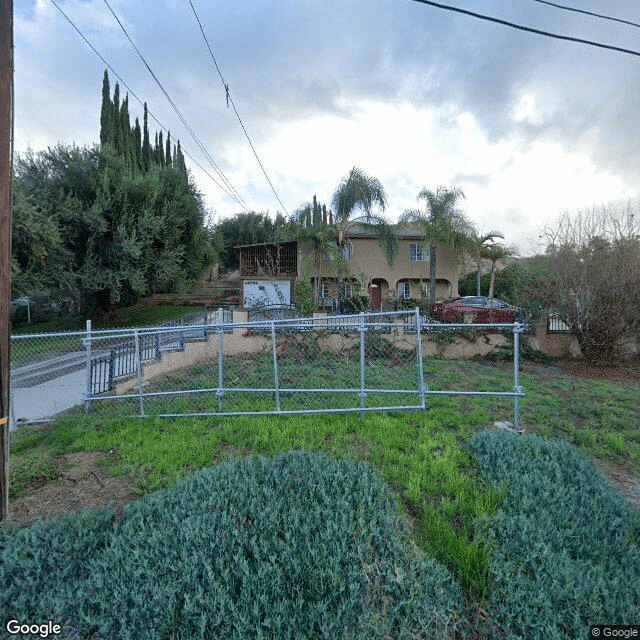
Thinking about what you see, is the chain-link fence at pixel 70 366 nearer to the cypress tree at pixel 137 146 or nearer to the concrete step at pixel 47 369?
the concrete step at pixel 47 369

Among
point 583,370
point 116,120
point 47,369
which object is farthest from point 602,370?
point 116,120

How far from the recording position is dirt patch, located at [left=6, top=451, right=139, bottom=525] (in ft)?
10.2

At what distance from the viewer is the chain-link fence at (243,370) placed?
16.6ft

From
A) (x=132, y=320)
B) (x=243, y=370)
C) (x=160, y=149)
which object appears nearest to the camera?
(x=243, y=370)

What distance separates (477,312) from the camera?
12305 millimetres

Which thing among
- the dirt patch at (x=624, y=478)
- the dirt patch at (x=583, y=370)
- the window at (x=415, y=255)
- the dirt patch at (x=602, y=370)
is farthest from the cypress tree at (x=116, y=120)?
the dirt patch at (x=624, y=478)

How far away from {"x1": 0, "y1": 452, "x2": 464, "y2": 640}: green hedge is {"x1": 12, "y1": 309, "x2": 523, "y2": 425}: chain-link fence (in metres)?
2.25

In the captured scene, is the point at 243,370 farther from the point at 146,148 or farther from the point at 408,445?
the point at 146,148

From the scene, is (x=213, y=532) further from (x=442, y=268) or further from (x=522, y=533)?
(x=442, y=268)

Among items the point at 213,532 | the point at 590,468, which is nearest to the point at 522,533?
the point at 590,468

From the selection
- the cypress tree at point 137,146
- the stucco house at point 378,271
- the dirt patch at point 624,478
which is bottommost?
the dirt patch at point 624,478

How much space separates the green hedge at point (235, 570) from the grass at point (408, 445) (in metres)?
0.35

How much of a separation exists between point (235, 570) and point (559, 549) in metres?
2.15

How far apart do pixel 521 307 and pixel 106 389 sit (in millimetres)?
10754
